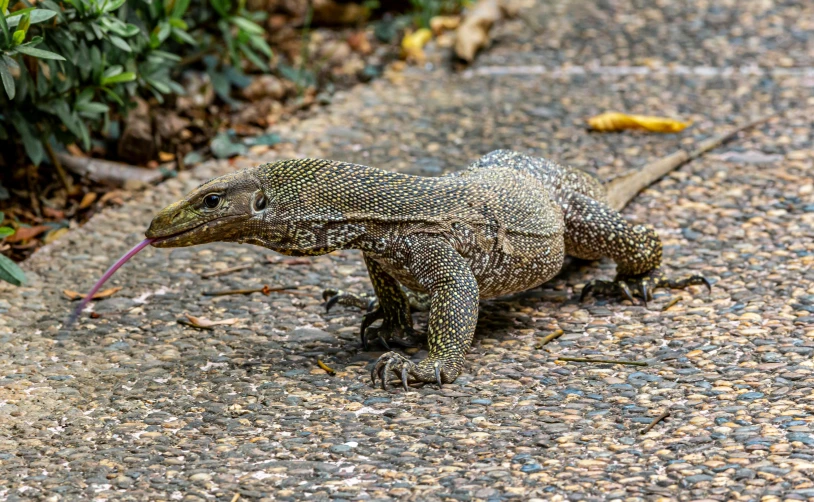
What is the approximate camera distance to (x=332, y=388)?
5668 millimetres

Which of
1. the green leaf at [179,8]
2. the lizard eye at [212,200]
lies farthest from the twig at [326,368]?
the green leaf at [179,8]

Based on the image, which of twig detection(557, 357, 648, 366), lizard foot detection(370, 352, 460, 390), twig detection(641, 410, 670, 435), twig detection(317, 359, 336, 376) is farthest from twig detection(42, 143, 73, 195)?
twig detection(641, 410, 670, 435)

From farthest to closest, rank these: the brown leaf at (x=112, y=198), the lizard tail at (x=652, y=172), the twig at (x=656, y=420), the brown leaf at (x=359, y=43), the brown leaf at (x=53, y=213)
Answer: the brown leaf at (x=359, y=43) < the brown leaf at (x=112, y=198) < the brown leaf at (x=53, y=213) < the lizard tail at (x=652, y=172) < the twig at (x=656, y=420)

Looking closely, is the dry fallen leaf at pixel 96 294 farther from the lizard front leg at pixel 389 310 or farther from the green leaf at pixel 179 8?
the green leaf at pixel 179 8

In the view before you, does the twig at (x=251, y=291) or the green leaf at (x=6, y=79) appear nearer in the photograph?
the green leaf at (x=6, y=79)

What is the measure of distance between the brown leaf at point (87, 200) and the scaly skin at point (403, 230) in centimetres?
306

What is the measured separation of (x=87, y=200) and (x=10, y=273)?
214 cm

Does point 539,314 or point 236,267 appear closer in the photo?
point 539,314

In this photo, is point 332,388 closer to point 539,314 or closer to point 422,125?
point 539,314

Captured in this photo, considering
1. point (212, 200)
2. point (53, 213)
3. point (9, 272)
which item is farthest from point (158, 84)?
point (212, 200)

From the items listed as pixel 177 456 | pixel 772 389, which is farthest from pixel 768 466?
pixel 177 456

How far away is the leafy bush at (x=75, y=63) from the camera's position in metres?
6.62

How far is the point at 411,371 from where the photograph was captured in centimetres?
559

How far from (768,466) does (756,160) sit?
16.3 ft
